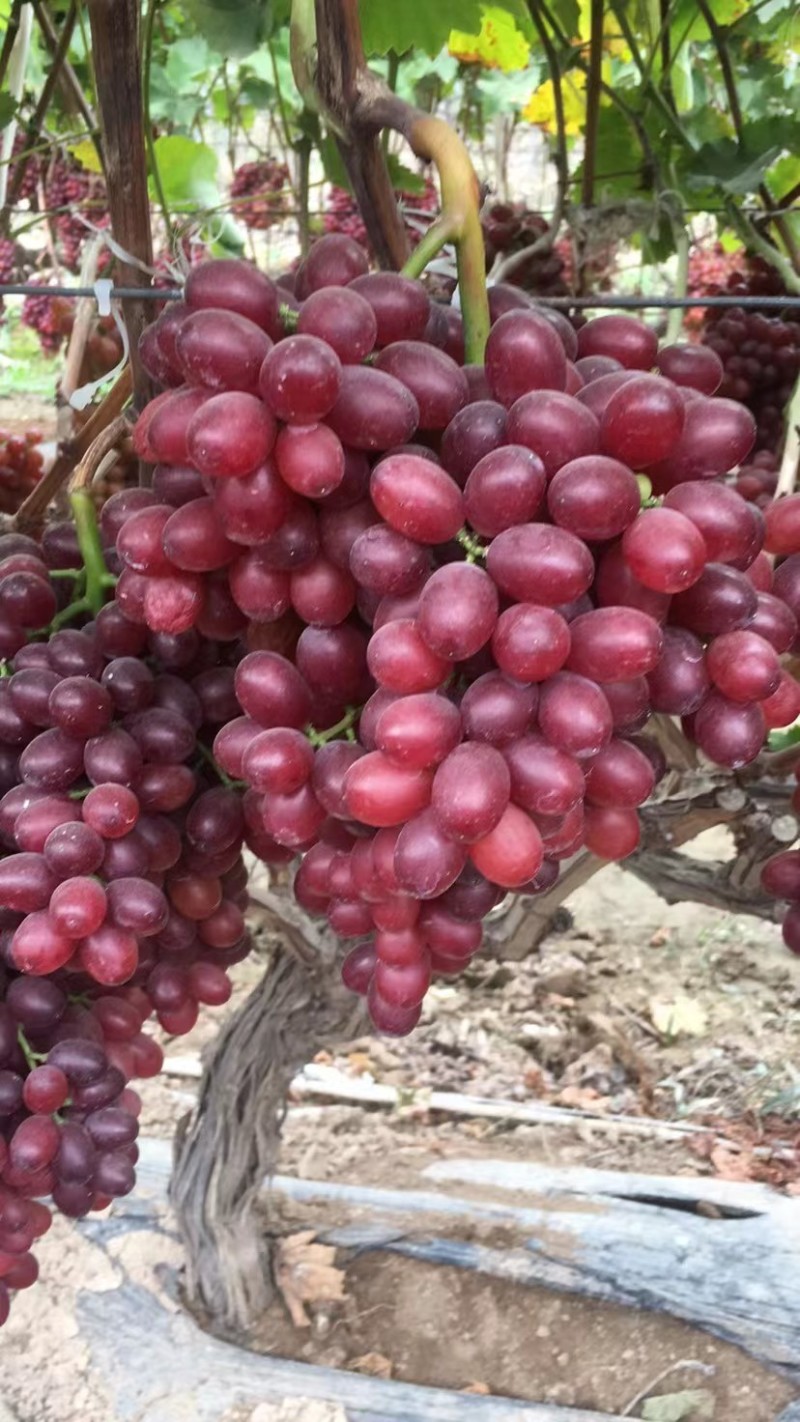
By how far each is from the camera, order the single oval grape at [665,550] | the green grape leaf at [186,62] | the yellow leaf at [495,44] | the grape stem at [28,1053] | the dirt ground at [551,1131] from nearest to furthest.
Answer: the single oval grape at [665,550] < the grape stem at [28,1053] < the dirt ground at [551,1131] < the yellow leaf at [495,44] < the green grape leaf at [186,62]

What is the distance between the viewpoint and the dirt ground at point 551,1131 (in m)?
1.61

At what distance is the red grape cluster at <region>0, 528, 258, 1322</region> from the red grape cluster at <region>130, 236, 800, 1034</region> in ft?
0.50

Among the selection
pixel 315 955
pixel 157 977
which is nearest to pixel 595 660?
pixel 157 977

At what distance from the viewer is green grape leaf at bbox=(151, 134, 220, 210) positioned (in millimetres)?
1571

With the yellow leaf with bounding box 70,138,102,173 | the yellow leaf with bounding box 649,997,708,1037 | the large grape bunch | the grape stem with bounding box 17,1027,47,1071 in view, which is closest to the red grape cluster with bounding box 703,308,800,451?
the large grape bunch

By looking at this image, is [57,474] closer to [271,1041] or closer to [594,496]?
[594,496]

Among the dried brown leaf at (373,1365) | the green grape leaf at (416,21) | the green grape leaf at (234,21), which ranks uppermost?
the green grape leaf at (234,21)

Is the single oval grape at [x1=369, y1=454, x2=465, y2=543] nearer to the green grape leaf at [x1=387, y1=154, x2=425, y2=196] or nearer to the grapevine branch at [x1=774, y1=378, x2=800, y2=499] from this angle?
the grapevine branch at [x1=774, y1=378, x2=800, y2=499]

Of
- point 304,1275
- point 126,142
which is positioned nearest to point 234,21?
point 126,142

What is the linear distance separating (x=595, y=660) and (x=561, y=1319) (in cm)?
150

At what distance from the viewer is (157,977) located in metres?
0.88

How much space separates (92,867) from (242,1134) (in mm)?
1096

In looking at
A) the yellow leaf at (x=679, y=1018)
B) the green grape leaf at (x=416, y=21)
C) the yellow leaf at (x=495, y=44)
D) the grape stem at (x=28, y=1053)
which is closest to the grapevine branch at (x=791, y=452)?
the green grape leaf at (x=416, y=21)

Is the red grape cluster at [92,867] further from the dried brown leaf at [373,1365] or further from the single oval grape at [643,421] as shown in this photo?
the dried brown leaf at [373,1365]
